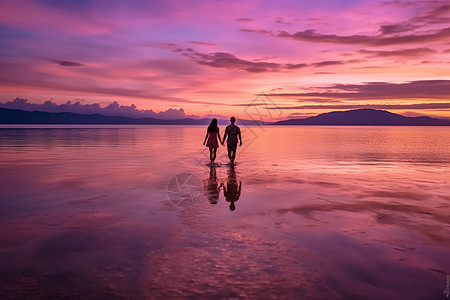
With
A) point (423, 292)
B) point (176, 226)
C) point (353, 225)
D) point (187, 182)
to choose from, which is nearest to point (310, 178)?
point (187, 182)

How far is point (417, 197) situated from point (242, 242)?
7.28 m

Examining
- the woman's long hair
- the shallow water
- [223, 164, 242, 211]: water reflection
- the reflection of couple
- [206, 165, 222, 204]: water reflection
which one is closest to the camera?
the shallow water

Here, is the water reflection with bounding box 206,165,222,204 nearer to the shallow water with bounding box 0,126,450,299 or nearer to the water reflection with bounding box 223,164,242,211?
the shallow water with bounding box 0,126,450,299

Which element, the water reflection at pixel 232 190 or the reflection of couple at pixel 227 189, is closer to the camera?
the water reflection at pixel 232 190

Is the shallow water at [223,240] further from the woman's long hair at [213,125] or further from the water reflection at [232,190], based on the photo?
the woman's long hair at [213,125]

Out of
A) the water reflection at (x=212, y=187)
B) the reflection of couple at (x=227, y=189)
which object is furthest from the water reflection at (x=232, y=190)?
the water reflection at (x=212, y=187)

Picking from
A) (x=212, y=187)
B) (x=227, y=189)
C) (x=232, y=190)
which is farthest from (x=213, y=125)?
(x=232, y=190)

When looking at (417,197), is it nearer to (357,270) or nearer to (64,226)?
(357,270)

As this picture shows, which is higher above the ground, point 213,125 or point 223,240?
point 213,125

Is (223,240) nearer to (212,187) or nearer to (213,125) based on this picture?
(212,187)

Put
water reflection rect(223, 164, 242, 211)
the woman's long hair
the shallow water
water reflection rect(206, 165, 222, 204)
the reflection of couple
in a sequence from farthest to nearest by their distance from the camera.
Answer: the woman's long hair, water reflection rect(206, 165, 222, 204), the reflection of couple, water reflection rect(223, 164, 242, 211), the shallow water

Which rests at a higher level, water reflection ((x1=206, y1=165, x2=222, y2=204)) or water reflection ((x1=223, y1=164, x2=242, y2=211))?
water reflection ((x1=223, y1=164, x2=242, y2=211))

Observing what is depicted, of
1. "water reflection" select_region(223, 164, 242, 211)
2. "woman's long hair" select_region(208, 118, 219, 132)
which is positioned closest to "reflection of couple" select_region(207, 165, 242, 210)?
"water reflection" select_region(223, 164, 242, 211)

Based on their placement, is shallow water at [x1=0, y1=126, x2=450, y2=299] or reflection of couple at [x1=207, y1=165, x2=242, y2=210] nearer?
shallow water at [x1=0, y1=126, x2=450, y2=299]
